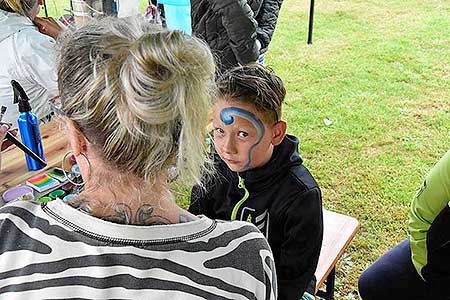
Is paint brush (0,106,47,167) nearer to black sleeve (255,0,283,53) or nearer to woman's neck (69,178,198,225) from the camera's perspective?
woman's neck (69,178,198,225)

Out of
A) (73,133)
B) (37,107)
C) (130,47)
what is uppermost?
(130,47)

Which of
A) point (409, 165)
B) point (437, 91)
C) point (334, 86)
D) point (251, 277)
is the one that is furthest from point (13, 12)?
point (437, 91)

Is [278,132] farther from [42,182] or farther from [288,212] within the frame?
[42,182]

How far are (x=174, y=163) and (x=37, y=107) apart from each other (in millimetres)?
1697

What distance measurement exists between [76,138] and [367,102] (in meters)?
3.64

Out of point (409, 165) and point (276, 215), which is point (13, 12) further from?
point (409, 165)

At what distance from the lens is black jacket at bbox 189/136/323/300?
140cm

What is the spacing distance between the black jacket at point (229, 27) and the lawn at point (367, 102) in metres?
0.94

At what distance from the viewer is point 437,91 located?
437 centimetres

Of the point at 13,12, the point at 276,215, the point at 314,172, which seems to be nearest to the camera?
the point at 276,215

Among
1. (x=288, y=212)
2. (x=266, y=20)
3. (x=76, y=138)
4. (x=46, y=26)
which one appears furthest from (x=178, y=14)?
(x=76, y=138)

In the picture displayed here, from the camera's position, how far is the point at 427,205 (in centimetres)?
176

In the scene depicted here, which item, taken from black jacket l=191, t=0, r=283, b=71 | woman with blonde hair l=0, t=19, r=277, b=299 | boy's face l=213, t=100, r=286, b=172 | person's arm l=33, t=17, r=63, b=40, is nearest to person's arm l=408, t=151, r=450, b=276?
boy's face l=213, t=100, r=286, b=172

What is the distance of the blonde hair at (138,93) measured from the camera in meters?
0.78
